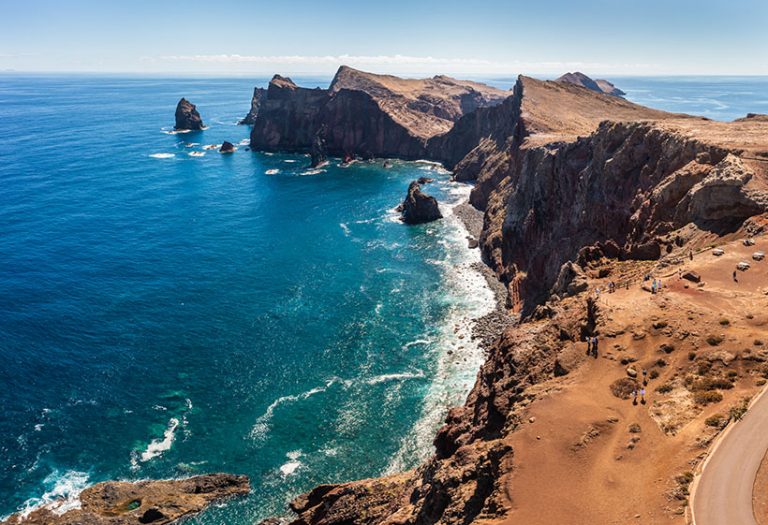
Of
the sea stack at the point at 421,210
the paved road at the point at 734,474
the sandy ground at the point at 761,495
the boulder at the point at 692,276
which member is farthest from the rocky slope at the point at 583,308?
the sea stack at the point at 421,210

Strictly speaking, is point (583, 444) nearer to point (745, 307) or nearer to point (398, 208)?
point (745, 307)

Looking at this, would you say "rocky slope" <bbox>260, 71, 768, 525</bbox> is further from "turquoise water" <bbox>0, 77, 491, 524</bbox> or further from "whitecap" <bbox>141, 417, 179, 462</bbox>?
"whitecap" <bbox>141, 417, 179, 462</bbox>

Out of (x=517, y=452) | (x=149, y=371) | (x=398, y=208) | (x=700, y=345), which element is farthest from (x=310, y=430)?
(x=398, y=208)

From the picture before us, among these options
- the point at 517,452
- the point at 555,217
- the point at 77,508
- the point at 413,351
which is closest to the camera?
the point at 517,452

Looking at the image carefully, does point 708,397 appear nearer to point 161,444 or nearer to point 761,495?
point 761,495

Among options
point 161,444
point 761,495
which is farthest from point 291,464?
point 761,495
